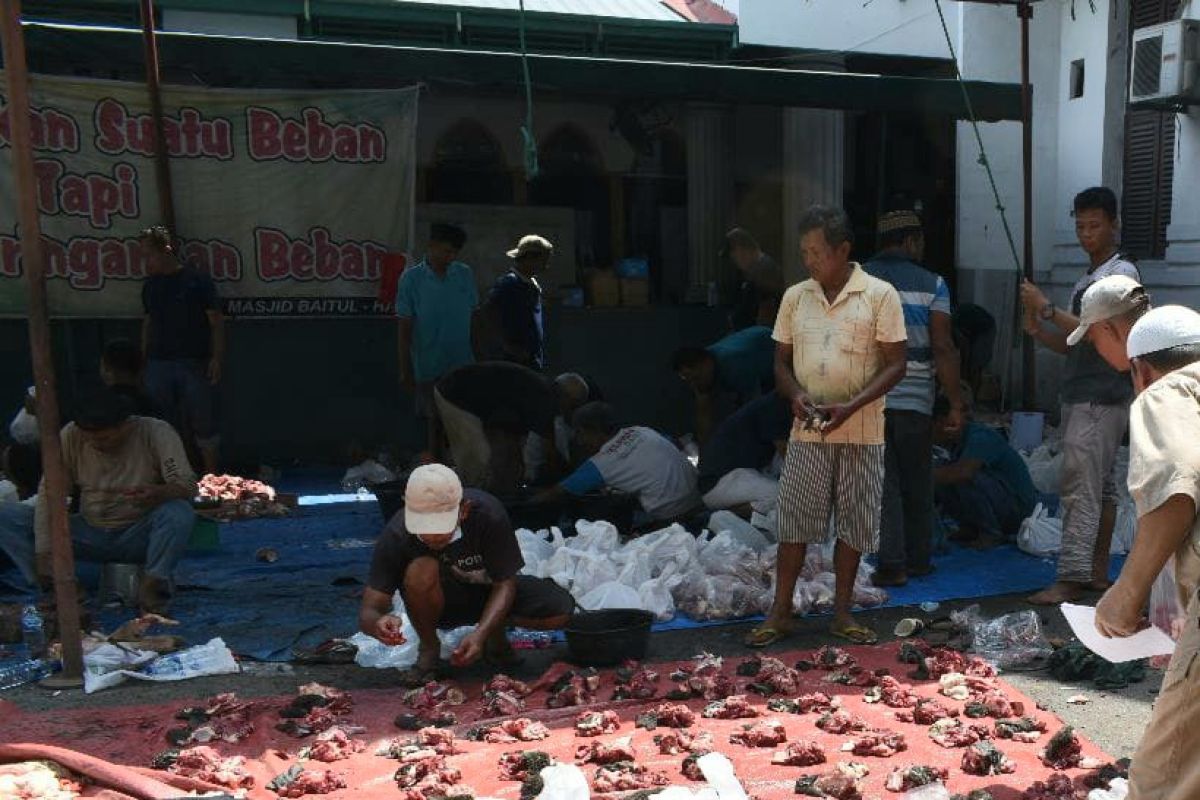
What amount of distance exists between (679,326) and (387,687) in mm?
7490

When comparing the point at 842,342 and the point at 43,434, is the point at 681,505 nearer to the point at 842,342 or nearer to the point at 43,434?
the point at 842,342

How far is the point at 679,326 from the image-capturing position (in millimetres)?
12375

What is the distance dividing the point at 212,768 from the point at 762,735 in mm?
2006

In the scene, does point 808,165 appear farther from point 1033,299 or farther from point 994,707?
point 994,707

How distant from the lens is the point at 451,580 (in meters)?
5.35

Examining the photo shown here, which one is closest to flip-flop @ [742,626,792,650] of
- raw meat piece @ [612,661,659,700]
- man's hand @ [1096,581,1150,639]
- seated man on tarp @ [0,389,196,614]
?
raw meat piece @ [612,661,659,700]

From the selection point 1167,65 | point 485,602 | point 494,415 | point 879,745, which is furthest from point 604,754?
point 1167,65

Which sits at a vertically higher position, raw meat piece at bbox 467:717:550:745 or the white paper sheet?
the white paper sheet

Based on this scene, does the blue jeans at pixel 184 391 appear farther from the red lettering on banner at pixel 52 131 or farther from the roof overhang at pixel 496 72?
the roof overhang at pixel 496 72

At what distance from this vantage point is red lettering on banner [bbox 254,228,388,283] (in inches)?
363

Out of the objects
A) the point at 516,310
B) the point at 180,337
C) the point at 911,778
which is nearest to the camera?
the point at 911,778

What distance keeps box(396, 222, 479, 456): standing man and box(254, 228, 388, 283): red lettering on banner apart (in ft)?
1.60

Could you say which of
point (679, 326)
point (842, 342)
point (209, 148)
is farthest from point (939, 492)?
point (209, 148)

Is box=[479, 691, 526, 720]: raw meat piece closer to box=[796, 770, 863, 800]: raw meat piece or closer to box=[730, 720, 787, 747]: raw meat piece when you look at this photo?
box=[730, 720, 787, 747]: raw meat piece
